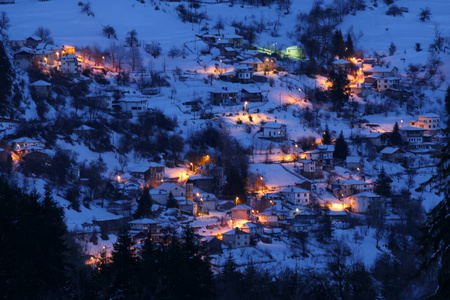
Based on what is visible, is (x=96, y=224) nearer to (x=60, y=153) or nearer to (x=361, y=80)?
(x=60, y=153)

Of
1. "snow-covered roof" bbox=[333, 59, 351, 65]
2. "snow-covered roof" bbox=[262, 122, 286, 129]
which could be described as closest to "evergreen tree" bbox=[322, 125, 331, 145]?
"snow-covered roof" bbox=[262, 122, 286, 129]

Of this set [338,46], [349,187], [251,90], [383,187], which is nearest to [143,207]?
[349,187]

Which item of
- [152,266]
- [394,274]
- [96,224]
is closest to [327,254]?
[394,274]

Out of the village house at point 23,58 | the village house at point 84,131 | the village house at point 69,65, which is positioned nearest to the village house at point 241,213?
the village house at point 84,131

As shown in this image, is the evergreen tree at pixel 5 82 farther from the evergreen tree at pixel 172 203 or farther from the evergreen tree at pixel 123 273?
the evergreen tree at pixel 123 273

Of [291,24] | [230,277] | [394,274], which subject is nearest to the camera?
[230,277]

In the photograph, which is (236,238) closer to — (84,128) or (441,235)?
(84,128)

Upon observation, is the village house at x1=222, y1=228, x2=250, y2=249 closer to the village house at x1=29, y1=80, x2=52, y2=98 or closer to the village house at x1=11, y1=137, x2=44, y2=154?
the village house at x1=11, y1=137, x2=44, y2=154
